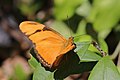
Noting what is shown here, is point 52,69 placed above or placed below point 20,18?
above

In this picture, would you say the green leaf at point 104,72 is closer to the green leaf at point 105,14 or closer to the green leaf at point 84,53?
the green leaf at point 84,53

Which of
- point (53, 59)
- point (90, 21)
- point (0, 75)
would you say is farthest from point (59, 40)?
point (0, 75)

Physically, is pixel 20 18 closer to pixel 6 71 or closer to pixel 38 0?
pixel 38 0

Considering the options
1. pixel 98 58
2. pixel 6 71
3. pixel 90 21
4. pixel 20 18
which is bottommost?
pixel 6 71

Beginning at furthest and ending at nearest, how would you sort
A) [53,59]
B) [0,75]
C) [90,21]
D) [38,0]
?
[38,0] → [0,75] → [90,21] → [53,59]

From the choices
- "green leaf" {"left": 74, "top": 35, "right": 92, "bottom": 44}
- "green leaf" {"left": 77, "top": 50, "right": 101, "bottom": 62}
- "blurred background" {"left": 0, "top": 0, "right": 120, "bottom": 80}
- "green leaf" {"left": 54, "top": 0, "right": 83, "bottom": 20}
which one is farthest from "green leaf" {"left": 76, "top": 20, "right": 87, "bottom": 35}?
"green leaf" {"left": 77, "top": 50, "right": 101, "bottom": 62}

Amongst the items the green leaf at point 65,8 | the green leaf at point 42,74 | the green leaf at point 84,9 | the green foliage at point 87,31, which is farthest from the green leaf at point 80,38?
the green leaf at point 84,9

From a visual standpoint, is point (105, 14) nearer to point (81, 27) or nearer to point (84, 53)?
point (81, 27)
